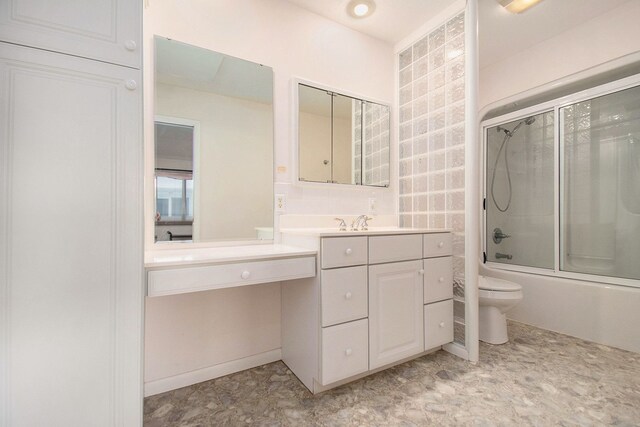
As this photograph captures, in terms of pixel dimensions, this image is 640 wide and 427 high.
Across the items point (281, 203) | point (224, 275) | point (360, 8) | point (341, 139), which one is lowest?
point (224, 275)

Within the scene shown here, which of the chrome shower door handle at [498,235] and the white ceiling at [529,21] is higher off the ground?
the white ceiling at [529,21]

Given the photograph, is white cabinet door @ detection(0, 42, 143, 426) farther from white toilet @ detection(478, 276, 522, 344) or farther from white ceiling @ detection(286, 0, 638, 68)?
white toilet @ detection(478, 276, 522, 344)

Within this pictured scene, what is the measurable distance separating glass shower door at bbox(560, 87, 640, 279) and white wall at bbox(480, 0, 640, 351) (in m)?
0.28

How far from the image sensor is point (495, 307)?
2.14m

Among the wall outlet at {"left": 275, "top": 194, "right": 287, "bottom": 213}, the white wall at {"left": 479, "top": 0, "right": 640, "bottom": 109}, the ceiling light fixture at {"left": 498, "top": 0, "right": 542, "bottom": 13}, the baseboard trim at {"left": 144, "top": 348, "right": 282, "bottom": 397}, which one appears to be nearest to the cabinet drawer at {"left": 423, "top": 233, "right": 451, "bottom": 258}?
the wall outlet at {"left": 275, "top": 194, "right": 287, "bottom": 213}

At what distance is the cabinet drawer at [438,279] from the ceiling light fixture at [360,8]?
1837 mm

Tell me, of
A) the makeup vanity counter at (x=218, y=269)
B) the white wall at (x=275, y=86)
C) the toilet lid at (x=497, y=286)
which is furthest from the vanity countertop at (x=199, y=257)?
the toilet lid at (x=497, y=286)

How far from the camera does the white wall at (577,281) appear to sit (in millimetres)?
2053

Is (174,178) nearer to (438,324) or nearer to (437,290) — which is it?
(437,290)

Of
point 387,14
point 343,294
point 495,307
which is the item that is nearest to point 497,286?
point 495,307

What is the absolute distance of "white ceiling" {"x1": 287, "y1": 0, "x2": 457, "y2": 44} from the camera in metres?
1.98

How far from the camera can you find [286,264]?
1.41m

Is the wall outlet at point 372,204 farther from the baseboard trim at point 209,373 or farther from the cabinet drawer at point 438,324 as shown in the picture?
the baseboard trim at point 209,373

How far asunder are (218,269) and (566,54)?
129 inches
